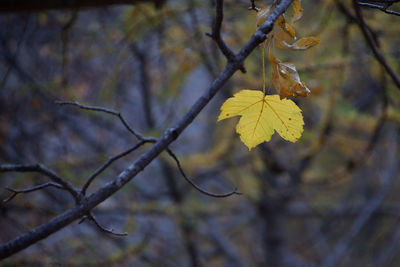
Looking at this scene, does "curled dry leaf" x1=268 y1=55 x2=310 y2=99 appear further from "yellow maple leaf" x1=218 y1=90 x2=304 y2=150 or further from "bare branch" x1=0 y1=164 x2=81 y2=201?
"bare branch" x1=0 y1=164 x2=81 y2=201

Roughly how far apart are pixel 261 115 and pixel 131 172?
0.86ft

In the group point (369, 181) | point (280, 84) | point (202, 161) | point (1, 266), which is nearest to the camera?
point (280, 84)

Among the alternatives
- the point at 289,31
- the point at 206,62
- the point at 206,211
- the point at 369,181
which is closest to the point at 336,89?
the point at 206,62

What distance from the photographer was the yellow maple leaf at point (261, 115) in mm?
573

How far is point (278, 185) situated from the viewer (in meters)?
2.47

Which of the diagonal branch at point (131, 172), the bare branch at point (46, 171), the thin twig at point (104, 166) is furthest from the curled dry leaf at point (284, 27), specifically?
the bare branch at point (46, 171)

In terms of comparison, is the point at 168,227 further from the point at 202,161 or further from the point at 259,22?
the point at 259,22

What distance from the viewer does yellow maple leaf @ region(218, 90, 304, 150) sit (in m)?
0.57

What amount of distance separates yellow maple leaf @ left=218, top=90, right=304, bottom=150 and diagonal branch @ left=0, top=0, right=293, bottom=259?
0.05 meters

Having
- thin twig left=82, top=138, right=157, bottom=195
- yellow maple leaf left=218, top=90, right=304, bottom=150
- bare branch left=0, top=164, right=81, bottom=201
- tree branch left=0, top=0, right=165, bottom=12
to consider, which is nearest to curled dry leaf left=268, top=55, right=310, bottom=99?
yellow maple leaf left=218, top=90, right=304, bottom=150

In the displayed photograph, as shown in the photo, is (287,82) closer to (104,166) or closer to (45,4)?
(104,166)

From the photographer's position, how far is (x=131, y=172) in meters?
0.59

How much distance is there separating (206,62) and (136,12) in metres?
0.48

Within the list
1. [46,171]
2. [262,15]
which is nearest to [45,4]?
[46,171]
